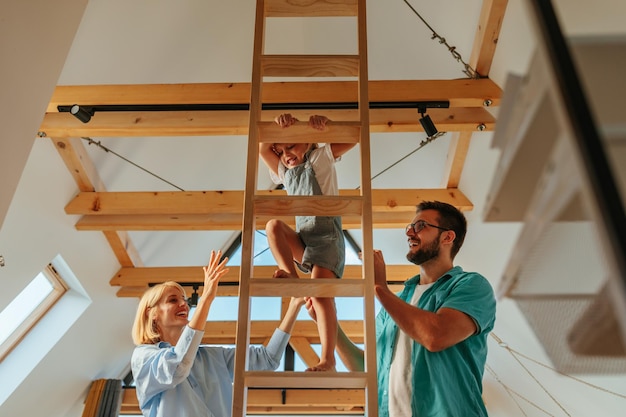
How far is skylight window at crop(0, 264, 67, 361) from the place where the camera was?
4480 millimetres

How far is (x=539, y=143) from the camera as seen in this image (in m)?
0.62

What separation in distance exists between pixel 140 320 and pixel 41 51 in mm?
1087

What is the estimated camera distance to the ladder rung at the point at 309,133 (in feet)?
6.72

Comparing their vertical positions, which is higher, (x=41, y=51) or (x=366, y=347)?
(x=41, y=51)

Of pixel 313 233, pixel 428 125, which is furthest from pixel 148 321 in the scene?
pixel 428 125

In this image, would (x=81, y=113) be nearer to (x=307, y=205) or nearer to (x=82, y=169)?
(x=82, y=169)

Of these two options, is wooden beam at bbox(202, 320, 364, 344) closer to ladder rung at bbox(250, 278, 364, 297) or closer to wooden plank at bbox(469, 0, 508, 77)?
wooden plank at bbox(469, 0, 508, 77)

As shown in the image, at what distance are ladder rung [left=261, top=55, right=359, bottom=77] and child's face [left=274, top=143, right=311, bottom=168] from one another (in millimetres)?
367

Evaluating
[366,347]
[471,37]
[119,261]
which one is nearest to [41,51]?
[366,347]

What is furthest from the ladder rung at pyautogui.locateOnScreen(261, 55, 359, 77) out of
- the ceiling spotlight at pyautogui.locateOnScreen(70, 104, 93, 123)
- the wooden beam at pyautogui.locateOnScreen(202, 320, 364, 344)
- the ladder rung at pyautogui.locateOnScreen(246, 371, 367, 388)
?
the wooden beam at pyautogui.locateOnScreen(202, 320, 364, 344)

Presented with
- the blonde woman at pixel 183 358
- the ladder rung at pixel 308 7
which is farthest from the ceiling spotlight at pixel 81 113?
the ladder rung at pixel 308 7

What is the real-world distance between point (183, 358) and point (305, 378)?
0.52 m

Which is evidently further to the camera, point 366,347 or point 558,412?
point 558,412

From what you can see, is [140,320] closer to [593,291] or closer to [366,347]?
[366,347]
